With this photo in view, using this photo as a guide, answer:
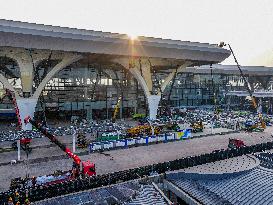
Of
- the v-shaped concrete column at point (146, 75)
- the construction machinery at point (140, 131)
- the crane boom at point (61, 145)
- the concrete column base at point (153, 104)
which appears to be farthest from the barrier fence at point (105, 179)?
the v-shaped concrete column at point (146, 75)

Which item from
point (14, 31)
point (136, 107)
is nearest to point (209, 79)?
point (136, 107)

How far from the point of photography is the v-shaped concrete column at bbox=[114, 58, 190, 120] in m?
58.8

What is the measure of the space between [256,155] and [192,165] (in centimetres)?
853

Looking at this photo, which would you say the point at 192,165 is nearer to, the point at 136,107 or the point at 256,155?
the point at 256,155

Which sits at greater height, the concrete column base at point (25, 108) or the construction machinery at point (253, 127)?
the concrete column base at point (25, 108)

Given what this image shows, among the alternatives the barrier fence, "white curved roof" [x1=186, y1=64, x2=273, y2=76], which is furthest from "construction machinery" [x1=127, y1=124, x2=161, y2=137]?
"white curved roof" [x1=186, y1=64, x2=273, y2=76]

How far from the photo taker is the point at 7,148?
38.8 meters

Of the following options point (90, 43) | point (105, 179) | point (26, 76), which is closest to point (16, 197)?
point (105, 179)

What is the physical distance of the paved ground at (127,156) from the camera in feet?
95.2

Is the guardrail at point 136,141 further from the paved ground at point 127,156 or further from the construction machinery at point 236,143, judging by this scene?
the construction machinery at point 236,143

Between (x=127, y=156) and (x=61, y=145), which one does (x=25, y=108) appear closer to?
(x=127, y=156)

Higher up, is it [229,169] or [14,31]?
[14,31]

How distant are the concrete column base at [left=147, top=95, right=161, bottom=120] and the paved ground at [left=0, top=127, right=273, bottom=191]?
1817 centimetres

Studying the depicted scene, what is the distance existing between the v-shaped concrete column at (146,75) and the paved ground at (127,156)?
60.7 feet
